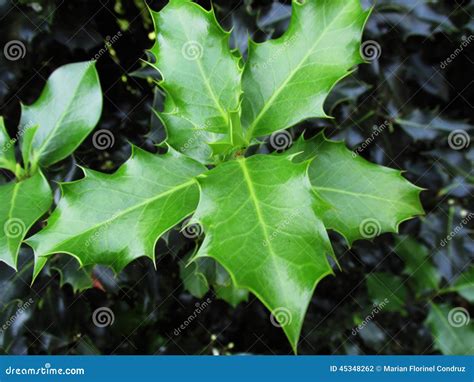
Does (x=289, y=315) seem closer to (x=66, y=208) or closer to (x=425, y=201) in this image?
(x=66, y=208)

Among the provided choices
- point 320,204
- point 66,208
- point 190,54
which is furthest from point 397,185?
point 66,208
